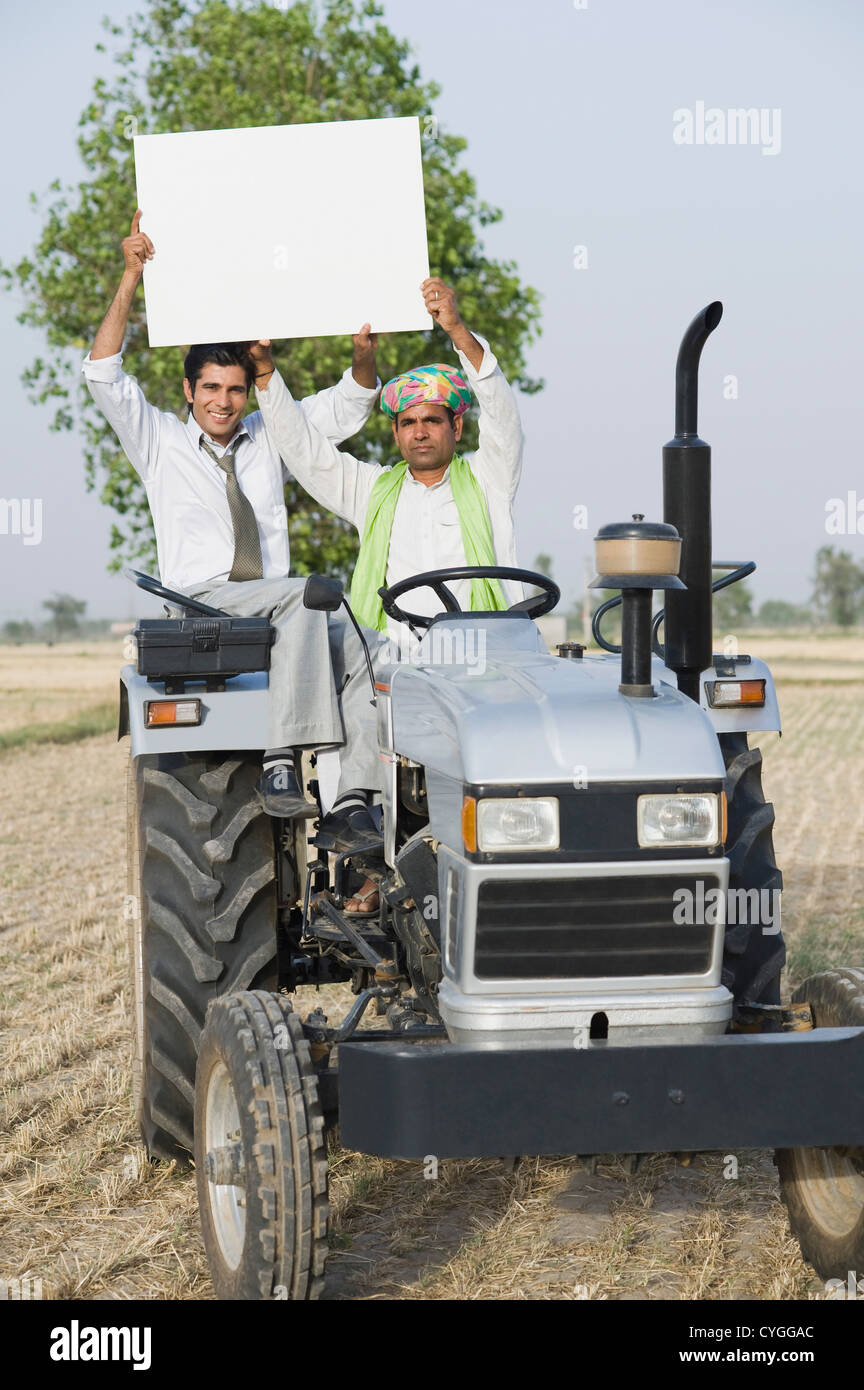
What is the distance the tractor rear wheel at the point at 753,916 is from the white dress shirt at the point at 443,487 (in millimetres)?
1042

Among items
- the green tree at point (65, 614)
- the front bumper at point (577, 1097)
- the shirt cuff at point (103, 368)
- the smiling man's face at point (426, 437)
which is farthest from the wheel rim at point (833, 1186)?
the green tree at point (65, 614)

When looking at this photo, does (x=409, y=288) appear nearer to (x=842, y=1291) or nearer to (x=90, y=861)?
(x=842, y=1291)

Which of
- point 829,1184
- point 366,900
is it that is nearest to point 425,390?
point 366,900

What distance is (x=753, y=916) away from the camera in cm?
362

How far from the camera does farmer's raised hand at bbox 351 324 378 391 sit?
457cm

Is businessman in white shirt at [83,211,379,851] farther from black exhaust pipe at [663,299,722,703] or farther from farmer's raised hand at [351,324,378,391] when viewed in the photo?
black exhaust pipe at [663,299,722,703]

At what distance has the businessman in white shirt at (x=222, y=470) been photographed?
414 centimetres

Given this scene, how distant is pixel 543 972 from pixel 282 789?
3.79ft

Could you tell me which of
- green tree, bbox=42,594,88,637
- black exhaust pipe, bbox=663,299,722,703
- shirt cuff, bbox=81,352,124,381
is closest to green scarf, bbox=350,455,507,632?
black exhaust pipe, bbox=663,299,722,703

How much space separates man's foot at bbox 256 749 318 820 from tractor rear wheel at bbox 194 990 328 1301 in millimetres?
727
